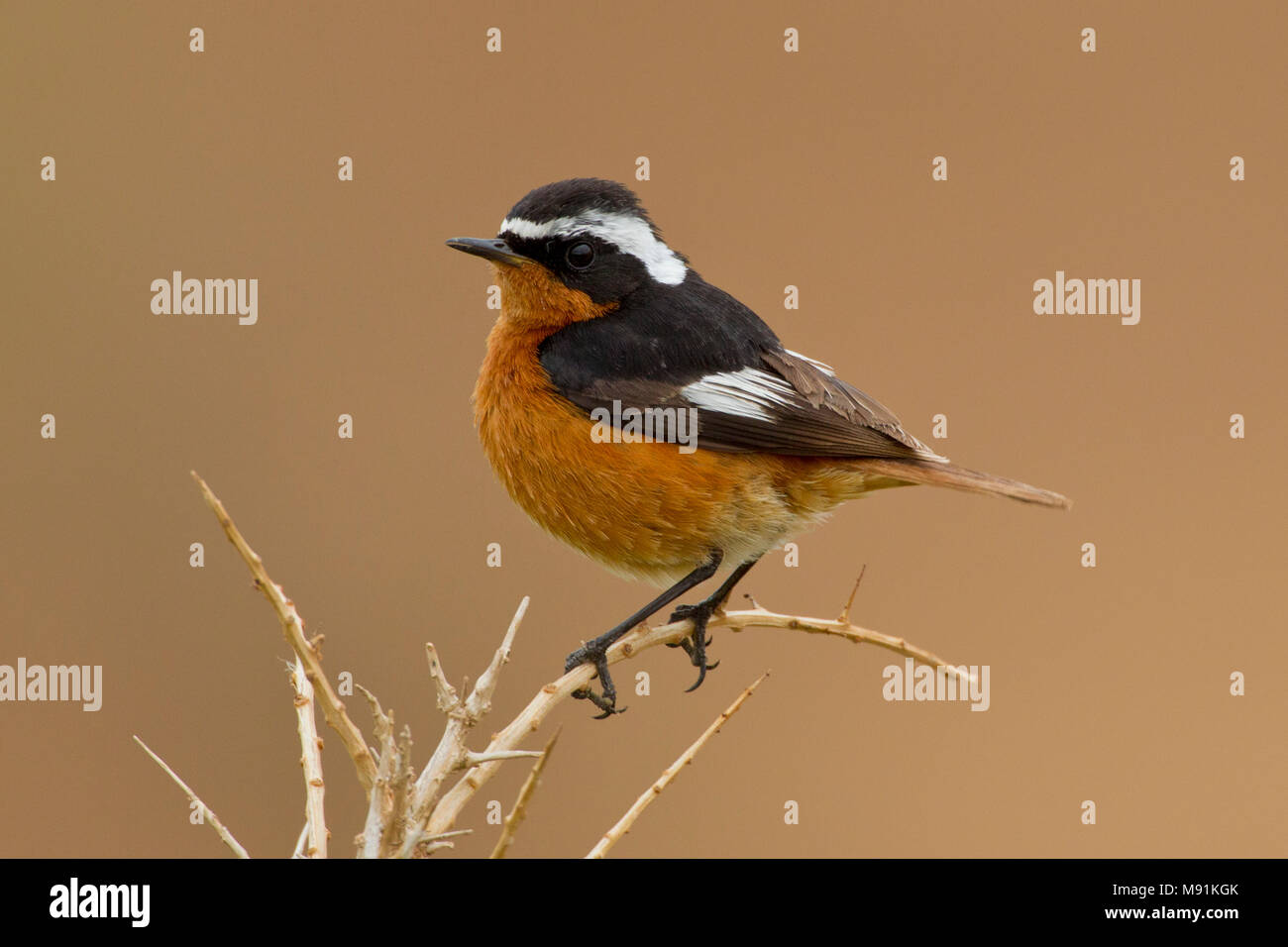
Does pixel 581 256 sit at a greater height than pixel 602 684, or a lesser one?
greater

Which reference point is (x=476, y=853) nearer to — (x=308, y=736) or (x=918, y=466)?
(x=918, y=466)

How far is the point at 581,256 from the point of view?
4.57m

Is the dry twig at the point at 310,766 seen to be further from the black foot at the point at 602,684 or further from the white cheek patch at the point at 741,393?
the white cheek patch at the point at 741,393

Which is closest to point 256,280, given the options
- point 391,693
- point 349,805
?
point 391,693

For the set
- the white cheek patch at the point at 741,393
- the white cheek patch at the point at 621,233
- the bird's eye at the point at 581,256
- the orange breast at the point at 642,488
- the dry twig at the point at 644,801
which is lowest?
the dry twig at the point at 644,801

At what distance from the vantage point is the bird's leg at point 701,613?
4445mm

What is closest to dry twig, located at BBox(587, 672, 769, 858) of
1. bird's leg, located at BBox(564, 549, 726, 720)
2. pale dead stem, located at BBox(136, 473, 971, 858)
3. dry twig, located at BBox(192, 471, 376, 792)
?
pale dead stem, located at BBox(136, 473, 971, 858)

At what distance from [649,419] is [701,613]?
690 millimetres

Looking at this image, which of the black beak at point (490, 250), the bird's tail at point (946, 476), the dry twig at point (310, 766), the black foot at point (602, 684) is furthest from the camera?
the black beak at point (490, 250)

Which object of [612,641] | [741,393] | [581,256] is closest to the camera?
[612,641]

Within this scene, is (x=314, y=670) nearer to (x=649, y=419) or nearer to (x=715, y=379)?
(x=649, y=419)

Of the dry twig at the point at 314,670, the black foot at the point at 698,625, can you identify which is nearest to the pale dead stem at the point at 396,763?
the dry twig at the point at 314,670

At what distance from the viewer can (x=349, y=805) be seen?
260 inches

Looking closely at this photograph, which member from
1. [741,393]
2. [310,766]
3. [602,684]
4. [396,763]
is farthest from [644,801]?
[741,393]
